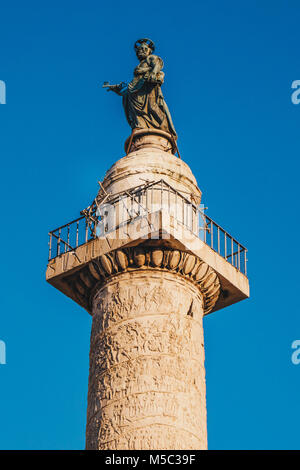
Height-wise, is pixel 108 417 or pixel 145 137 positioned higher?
pixel 145 137

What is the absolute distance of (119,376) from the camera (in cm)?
1565

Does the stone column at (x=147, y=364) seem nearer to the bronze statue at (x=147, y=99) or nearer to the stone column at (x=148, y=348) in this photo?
the stone column at (x=148, y=348)

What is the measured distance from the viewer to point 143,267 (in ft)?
55.2

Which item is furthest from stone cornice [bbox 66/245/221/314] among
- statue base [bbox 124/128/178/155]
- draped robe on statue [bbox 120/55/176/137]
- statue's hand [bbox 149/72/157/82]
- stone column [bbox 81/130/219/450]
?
statue's hand [bbox 149/72/157/82]

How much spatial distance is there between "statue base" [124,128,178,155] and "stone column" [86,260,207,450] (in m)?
3.77

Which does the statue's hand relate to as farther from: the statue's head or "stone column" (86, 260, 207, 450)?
"stone column" (86, 260, 207, 450)

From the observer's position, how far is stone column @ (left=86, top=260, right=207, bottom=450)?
1512 centimetres

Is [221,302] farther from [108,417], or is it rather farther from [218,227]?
[108,417]

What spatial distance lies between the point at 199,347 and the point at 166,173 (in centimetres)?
365

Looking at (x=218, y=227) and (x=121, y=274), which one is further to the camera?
(x=218, y=227)

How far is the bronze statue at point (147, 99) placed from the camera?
2030cm

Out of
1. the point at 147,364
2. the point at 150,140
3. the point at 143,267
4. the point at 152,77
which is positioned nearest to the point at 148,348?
the point at 147,364
